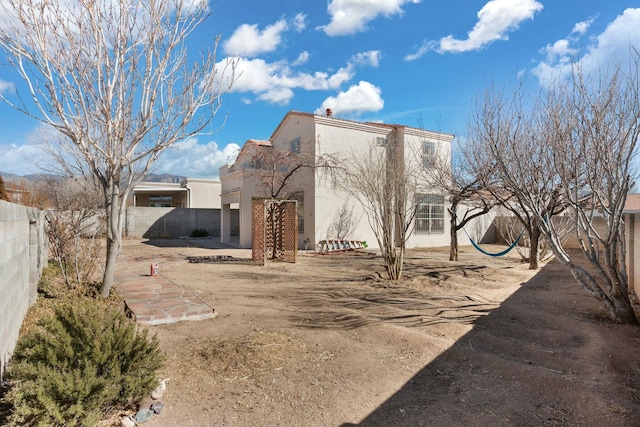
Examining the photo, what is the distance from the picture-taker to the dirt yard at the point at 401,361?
293 cm

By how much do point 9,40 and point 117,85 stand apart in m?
1.25

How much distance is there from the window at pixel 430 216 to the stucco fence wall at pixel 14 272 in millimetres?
Result: 13940

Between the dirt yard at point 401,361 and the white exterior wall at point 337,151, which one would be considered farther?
the white exterior wall at point 337,151

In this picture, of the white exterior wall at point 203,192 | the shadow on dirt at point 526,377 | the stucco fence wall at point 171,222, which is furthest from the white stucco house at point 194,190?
the shadow on dirt at point 526,377

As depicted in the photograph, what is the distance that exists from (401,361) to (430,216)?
1404 cm

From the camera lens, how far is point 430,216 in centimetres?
1722

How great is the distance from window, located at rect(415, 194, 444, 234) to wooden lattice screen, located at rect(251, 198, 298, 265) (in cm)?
666

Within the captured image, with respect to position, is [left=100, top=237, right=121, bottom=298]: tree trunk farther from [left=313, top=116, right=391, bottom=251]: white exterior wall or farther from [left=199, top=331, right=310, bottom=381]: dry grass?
[left=313, top=116, right=391, bottom=251]: white exterior wall

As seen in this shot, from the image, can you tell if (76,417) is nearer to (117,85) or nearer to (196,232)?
(117,85)

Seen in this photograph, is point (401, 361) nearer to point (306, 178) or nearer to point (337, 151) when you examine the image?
point (306, 178)

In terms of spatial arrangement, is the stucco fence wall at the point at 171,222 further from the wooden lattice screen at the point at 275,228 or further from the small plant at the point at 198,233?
the wooden lattice screen at the point at 275,228

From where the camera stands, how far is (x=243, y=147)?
17.7m

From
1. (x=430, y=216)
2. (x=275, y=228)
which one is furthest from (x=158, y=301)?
(x=430, y=216)

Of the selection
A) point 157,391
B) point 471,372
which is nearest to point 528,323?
point 471,372
